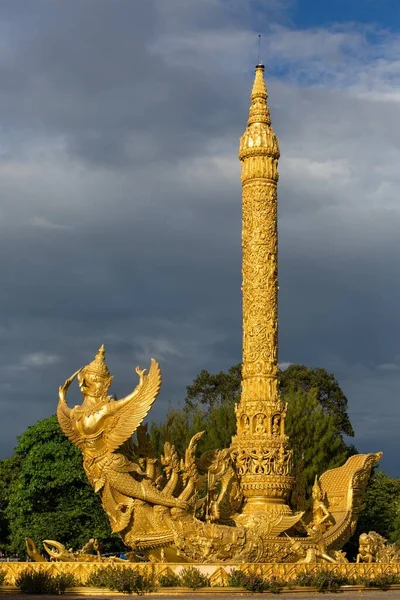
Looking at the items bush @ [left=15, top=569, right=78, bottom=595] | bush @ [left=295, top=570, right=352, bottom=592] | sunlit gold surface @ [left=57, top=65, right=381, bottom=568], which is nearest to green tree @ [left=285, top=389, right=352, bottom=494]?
sunlit gold surface @ [left=57, top=65, right=381, bottom=568]

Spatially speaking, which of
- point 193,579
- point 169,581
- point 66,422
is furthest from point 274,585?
point 66,422

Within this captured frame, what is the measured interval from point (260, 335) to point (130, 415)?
4.15 m

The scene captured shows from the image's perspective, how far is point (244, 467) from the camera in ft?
70.7

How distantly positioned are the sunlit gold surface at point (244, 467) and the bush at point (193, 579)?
0.91 meters

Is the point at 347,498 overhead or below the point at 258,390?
below

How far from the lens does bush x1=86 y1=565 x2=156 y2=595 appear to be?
57.1 ft

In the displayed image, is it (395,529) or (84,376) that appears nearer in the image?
(84,376)

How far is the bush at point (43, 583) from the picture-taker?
683 inches

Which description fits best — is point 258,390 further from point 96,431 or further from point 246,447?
point 96,431

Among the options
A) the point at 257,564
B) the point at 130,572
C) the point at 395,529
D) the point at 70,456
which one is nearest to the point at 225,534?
the point at 257,564

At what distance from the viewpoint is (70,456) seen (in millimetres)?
29109

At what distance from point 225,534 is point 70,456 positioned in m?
10.0

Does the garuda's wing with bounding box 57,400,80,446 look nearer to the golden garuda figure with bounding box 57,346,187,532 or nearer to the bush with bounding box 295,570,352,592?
the golden garuda figure with bounding box 57,346,187,532

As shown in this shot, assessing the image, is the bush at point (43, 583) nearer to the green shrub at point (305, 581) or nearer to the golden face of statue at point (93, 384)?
the golden face of statue at point (93, 384)
